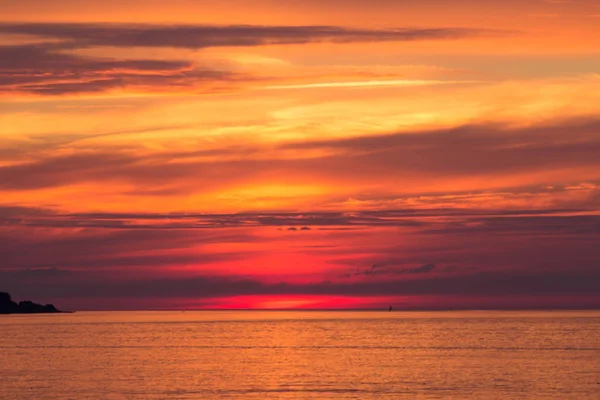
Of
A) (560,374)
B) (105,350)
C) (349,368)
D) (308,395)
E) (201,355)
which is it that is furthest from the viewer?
(105,350)

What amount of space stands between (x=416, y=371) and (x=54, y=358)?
59.1 m

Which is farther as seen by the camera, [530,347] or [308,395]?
[530,347]

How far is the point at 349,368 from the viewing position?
4958 inches

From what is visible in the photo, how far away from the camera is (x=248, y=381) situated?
108438mm

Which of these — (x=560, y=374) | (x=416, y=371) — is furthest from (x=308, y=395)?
(x=560, y=374)

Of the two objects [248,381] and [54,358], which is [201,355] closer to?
[54,358]

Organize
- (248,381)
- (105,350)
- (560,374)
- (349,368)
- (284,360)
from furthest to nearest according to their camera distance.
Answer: (105,350) < (284,360) < (349,368) < (560,374) < (248,381)

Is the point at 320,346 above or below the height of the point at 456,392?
above

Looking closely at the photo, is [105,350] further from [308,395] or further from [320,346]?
[308,395]

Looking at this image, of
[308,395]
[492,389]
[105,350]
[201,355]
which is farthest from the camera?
[105,350]

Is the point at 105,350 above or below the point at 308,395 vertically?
above

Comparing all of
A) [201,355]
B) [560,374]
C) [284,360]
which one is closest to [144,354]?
[201,355]

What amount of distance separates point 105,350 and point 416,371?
74.8 metres

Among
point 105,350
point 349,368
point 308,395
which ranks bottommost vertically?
point 308,395
